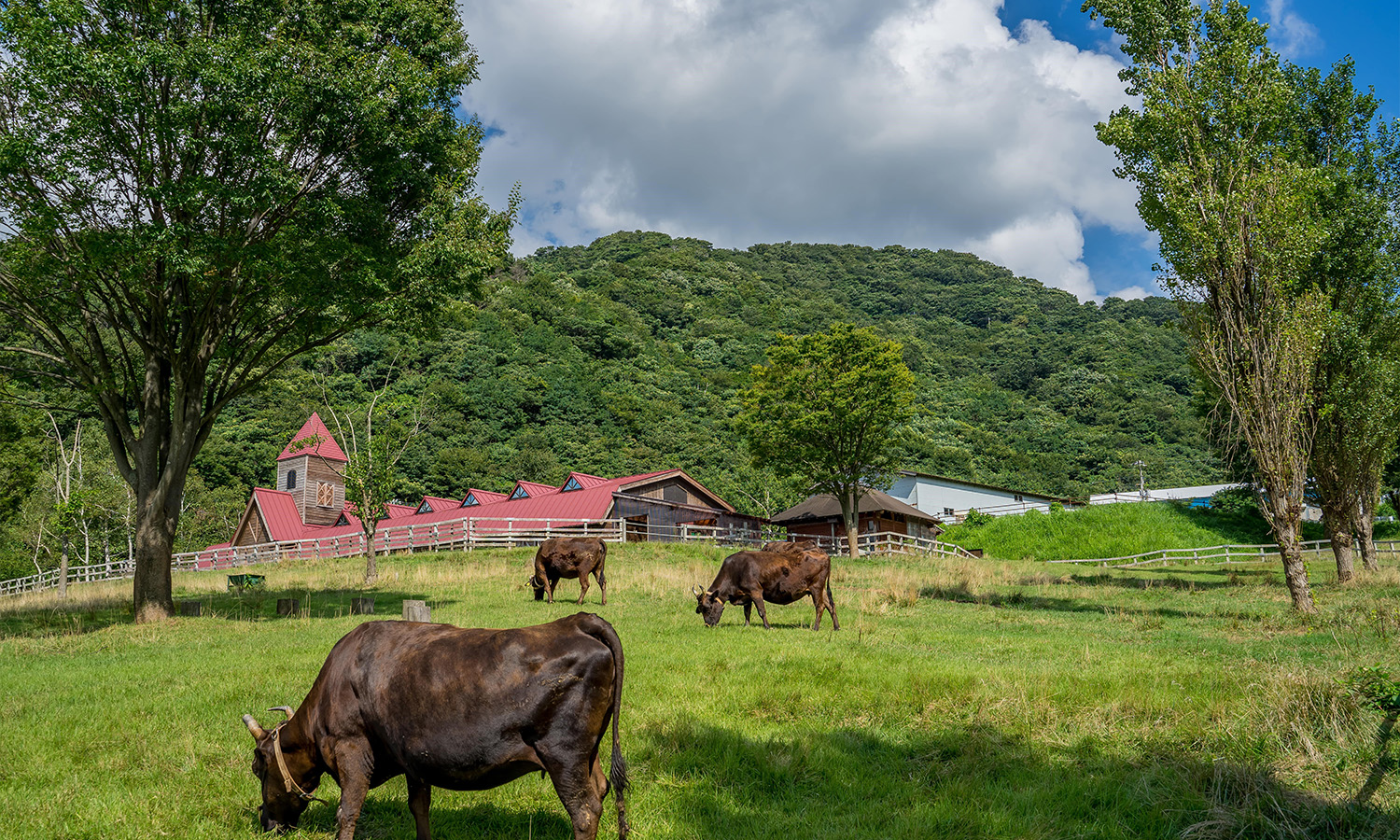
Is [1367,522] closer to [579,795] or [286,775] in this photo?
[579,795]

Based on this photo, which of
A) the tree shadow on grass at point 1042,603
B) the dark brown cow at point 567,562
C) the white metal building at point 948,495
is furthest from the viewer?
the white metal building at point 948,495

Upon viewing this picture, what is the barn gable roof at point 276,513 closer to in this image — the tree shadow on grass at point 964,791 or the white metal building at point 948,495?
the white metal building at point 948,495

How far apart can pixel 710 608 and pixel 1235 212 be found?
14.4 metres

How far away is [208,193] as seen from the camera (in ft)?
46.6

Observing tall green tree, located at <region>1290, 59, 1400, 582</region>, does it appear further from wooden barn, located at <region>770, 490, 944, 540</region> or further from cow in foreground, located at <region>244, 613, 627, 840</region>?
wooden barn, located at <region>770, 490, 944, 540</region>

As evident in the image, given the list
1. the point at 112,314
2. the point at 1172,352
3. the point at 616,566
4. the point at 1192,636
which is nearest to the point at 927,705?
the point at 1192,636

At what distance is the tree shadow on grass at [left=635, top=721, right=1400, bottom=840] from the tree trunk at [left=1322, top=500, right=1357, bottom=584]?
2097 centimetres

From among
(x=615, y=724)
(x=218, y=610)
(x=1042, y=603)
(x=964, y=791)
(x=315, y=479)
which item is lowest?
(x=1042, y=603)

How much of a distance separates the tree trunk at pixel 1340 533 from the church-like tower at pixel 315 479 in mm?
50125

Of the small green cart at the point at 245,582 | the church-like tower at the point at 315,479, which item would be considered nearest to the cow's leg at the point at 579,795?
the small green cart at the point at 245,582

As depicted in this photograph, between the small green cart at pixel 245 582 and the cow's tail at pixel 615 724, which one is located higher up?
the cow's tail at pixel 615 724

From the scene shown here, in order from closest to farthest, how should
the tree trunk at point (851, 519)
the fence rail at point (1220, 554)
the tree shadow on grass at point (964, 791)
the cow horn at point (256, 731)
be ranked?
the tree shadow on grass at point (964, 791)
the cow horn at point (256, 731)
the fence rail at point (1220, 554)
the tree trunk at point (851, 519)

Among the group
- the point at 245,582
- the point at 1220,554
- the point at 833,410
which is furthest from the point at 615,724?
the point at 1220,554

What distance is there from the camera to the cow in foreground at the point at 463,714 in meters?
4.76
